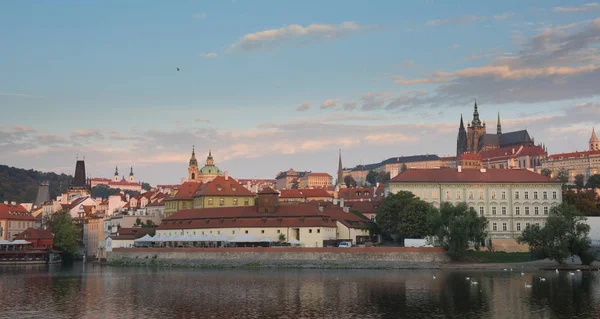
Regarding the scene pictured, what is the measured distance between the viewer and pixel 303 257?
76.0 m

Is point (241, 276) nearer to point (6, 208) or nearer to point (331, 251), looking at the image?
point (331, 251)

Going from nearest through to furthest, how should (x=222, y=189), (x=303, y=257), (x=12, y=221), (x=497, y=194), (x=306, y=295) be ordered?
(x=306, y=295) < (x=303, y=257) < (x=497, y=194) < (x=222, y=189) < (x=12, y=221)

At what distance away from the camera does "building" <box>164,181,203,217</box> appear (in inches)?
4311

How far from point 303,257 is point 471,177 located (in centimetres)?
2932

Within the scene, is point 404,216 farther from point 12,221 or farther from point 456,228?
point 12,221

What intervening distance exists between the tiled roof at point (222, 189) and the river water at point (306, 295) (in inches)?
1348

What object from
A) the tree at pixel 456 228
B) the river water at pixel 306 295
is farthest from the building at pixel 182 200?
the tree at pixel 456 228

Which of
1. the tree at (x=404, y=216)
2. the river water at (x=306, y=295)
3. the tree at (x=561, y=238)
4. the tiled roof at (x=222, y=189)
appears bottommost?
the river water at (x=306, y=295)

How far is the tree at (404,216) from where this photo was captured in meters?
80.1

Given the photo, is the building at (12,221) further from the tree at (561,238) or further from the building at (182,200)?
the tree at (561,238)

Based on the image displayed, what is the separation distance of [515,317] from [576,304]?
22.1 feet

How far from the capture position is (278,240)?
272 feet

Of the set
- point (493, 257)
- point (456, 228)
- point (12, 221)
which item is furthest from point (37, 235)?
point (493, 257)

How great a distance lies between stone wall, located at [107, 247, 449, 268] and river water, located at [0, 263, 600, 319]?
472cm
